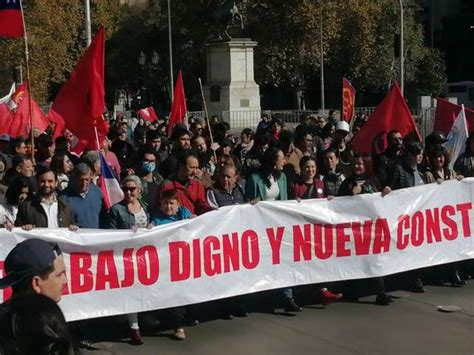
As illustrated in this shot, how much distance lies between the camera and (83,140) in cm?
966

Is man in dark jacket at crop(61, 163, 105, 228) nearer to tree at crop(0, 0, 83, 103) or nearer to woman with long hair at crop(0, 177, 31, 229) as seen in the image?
woman with long hair at crop(0, 177, 31, 229)

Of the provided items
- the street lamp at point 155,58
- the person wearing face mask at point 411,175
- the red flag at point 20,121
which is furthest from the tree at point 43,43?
the person wearing face mask at point 411,175

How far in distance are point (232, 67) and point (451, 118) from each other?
17.5 m

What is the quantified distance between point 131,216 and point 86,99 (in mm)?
2697

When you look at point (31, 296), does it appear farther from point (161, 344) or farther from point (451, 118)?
point (451, 118)

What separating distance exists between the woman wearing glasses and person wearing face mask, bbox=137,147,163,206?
1.29m

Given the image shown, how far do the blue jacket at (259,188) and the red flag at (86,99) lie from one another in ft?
6.66

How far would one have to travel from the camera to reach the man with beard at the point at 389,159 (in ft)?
29.7

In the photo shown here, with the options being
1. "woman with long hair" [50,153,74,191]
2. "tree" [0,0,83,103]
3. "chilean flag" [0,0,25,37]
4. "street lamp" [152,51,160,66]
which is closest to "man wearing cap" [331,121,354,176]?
"woman with long hair" [50,153,74,191]

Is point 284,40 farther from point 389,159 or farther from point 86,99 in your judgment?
point 389,159

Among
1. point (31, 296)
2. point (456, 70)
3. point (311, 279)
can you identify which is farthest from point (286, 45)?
point (31, 296)

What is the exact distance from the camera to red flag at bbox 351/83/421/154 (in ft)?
36.4

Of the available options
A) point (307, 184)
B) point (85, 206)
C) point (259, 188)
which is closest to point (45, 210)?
point (85, 206)

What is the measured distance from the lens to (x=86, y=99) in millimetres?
9617
